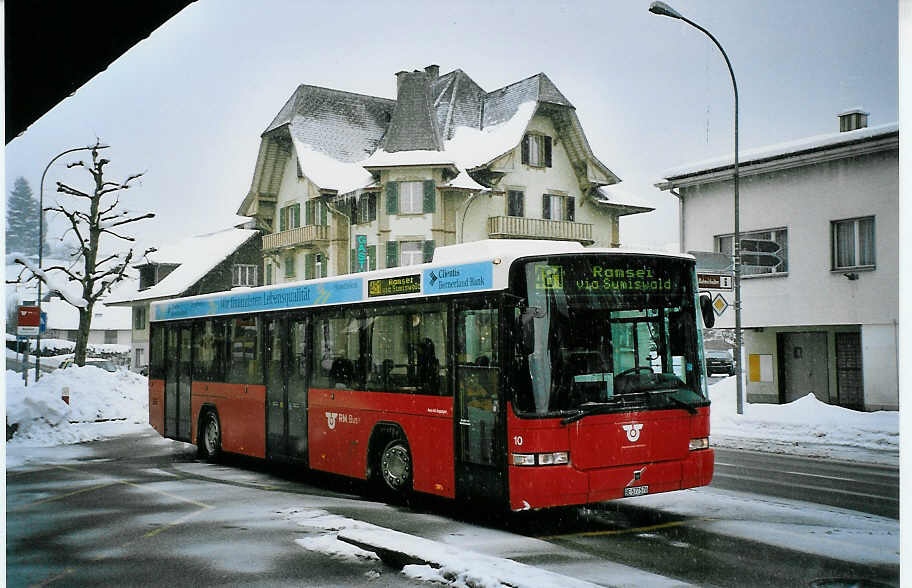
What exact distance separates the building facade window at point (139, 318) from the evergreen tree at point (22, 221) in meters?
5.52

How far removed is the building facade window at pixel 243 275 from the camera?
21.6m

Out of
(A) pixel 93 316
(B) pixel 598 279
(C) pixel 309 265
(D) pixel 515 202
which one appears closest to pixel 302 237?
(C) pixel 309 265

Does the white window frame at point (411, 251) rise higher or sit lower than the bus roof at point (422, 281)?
higher

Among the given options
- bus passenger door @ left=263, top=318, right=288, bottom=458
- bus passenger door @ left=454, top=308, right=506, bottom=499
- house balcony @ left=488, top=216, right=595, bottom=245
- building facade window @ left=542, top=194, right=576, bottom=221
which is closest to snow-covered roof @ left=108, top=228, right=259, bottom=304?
house balcony @ left=488, top=216, right=595, bottom=245

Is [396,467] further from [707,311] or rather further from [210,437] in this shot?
[210,437]

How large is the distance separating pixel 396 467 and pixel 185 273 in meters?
13.1

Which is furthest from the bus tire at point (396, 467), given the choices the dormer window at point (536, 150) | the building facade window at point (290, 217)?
the dormer window at point (536, 150)

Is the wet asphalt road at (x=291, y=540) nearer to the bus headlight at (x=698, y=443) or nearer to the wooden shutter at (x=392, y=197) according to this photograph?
the bus headlight at (x=698, y=443)

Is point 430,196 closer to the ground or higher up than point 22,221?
higher up

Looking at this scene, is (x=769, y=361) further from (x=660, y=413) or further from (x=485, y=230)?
(x=660, y=413)

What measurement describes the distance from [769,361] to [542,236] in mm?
7351

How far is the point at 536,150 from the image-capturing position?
68.6ft

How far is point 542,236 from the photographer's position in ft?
62.6

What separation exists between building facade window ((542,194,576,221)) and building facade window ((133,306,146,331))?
10019 mm
